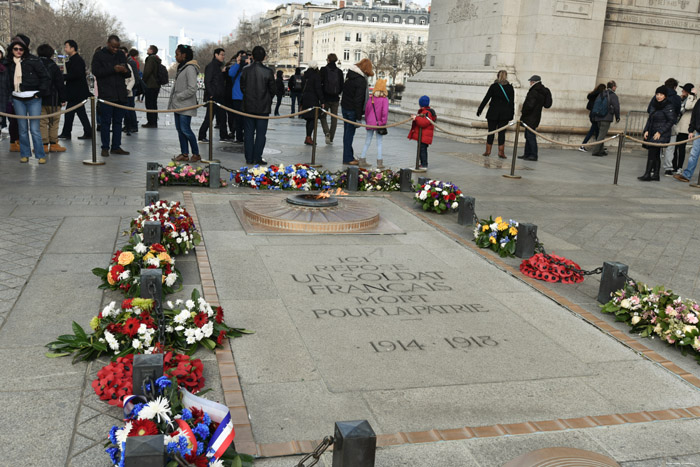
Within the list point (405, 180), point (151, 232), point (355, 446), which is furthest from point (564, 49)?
point (355, 446)

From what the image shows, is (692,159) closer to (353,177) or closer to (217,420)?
(353,177)

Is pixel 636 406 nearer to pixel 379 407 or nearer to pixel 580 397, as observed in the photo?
pixel 580 397

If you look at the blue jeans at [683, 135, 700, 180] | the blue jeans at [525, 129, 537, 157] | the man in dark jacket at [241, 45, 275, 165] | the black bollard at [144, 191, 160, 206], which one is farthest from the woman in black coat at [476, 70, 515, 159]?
the black bollard at [144, 191, 160, 206]

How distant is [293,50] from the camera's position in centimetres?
13688

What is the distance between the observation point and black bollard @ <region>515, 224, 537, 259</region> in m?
6.80

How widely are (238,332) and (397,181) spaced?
248 inches

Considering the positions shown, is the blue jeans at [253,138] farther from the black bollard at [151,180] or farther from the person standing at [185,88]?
the black bollard at [151,180]

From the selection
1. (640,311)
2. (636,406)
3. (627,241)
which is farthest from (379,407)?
(627,241)

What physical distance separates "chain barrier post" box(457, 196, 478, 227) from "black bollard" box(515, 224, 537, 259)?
4.38 feet

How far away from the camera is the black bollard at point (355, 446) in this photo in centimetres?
254

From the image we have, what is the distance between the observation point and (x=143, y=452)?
2465 mm

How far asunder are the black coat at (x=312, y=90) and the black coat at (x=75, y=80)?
443 cm

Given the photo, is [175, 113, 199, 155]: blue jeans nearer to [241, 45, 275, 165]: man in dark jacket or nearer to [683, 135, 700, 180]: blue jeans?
[241, 45, 275, 165]: man in dark jacket

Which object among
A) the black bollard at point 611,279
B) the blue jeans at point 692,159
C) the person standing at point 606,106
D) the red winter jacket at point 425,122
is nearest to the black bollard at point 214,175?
the red winter jacket at point 425,122
